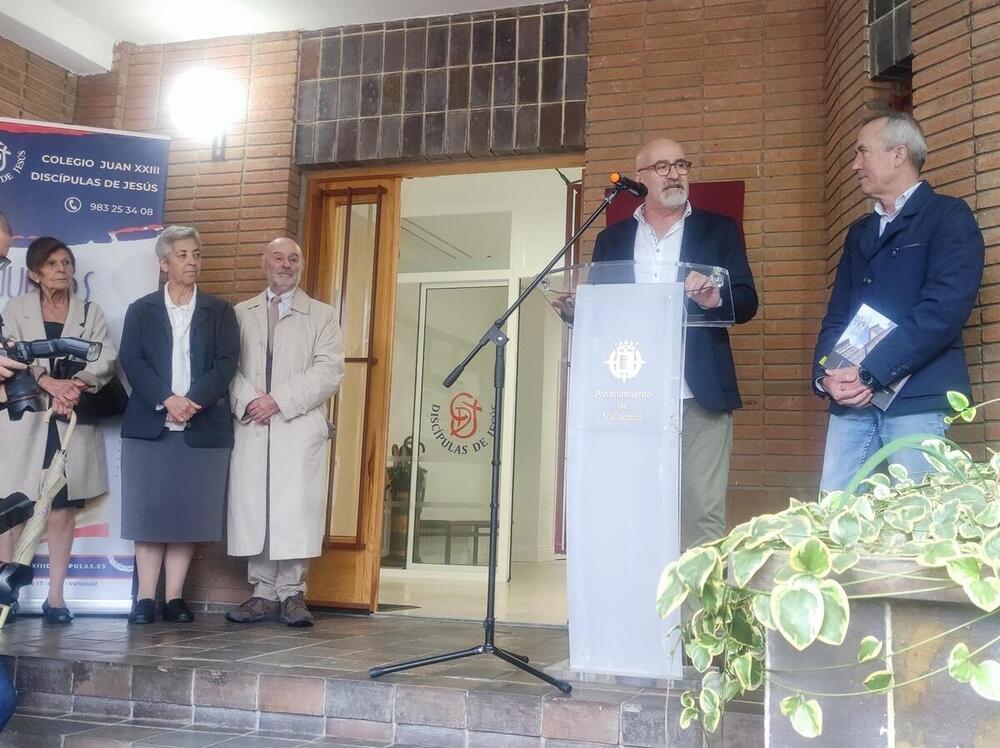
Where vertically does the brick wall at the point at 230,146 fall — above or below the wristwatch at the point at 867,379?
above

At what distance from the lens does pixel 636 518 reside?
2479mm

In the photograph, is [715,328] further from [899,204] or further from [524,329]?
[524,329]

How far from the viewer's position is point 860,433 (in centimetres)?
→ 262

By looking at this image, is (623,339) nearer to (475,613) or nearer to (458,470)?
(475,613)

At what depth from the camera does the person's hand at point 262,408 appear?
13.1 feet

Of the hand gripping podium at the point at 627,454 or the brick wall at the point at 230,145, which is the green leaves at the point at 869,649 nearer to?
the hand gripping podium at the point at 627,454

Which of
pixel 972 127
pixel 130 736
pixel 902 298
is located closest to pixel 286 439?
pixel 130 736

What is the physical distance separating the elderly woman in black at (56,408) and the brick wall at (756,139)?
2.27 meters

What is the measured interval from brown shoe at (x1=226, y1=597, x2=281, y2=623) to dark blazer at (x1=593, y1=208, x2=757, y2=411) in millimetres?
2228

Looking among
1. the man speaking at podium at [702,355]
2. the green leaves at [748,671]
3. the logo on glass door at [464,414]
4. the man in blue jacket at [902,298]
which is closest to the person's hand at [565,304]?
the man speaking at podium at [702,355]

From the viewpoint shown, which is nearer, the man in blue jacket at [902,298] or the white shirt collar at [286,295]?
the man in blue jacket at [902,298]

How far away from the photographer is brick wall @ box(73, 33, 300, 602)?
189 inches

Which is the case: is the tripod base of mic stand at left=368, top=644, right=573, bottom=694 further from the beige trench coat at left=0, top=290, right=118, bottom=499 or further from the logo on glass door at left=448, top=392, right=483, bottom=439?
the logo on glass door at left=448, top=392, right=483, bottom=439

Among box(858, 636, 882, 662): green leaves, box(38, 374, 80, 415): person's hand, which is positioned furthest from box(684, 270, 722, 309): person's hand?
box(38, 374, 80, 415): person's hand
